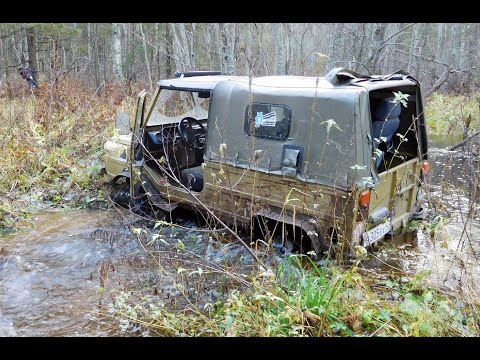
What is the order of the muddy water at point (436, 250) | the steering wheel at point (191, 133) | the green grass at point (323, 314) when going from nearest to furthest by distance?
the green grass at point (323, 314), the muddy water at point (436, 250), the steering wheel at point (191, 133)

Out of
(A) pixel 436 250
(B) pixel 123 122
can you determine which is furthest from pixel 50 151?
(A) pixel 436 250

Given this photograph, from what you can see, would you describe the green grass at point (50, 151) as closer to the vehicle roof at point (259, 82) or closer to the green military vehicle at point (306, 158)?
the green military vehicle at point (306, 158)

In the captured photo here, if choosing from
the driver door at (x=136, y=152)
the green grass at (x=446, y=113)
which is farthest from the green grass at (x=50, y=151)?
the green grass at (x=446, y=113)

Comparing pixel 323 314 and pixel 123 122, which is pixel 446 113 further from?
pixel 323 314

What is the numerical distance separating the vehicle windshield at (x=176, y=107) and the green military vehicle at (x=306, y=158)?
54mm

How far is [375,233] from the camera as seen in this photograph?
180 inches

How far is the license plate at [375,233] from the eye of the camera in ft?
14.4

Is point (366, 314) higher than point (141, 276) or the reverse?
higher

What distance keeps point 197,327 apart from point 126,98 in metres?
10.1

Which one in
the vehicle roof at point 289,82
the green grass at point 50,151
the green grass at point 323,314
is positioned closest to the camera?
the green grass at point 323,314

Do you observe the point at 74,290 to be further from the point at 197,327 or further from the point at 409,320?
the point at 409,320

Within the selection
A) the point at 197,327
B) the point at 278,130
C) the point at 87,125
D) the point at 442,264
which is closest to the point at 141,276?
the point at 197,327
